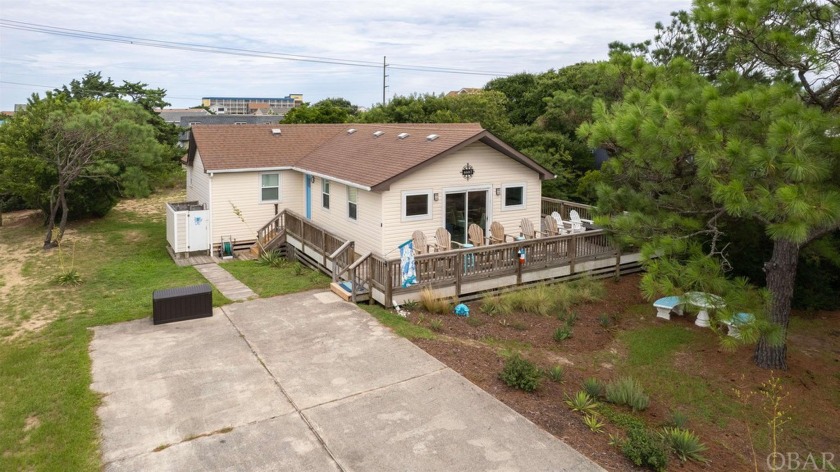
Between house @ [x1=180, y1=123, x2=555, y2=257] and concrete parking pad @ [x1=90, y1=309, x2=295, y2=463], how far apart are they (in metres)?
4.60

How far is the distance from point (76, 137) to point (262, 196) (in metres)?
6.22

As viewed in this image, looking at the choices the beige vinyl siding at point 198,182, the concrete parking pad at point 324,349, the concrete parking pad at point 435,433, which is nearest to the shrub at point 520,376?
the concrete parking pad at point 435,433

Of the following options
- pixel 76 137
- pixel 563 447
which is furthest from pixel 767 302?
pixel 76 137

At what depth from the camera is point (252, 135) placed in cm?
2048

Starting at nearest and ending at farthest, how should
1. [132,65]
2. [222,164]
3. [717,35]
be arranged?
[717,35], [222,164], [132,65]

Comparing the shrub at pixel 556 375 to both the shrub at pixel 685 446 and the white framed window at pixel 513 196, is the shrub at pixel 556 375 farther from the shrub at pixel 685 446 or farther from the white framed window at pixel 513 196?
the white framed window at pixel 513 196

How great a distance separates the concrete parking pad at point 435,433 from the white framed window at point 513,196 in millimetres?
8261

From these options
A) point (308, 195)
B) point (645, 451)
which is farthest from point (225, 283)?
point (645, 451)

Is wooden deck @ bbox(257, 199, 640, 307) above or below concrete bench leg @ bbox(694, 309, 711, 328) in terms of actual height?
above

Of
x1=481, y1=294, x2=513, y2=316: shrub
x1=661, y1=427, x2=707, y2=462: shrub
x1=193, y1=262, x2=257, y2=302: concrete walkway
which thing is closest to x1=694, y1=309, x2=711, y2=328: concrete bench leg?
x1=481, y1=294, x2=513, y2=316: shrub

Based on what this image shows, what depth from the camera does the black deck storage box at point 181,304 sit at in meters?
10.8

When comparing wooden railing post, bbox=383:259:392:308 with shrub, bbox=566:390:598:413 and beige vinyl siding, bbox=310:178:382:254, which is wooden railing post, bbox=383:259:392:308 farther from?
shrub, bbox=566:390:598:413

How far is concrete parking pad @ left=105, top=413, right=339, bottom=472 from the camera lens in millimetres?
6082

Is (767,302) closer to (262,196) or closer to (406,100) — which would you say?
(262,196)
